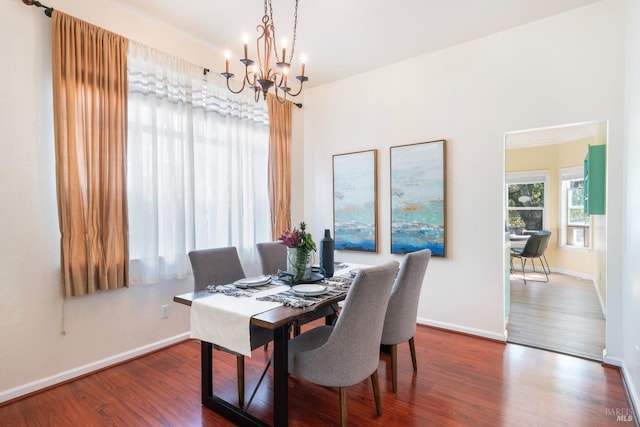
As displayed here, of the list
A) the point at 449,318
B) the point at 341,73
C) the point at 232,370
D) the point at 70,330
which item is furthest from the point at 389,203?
the point at 70,330

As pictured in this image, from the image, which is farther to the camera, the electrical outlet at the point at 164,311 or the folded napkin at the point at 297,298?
the electrical outlet at the point at 164,311

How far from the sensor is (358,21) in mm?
2998

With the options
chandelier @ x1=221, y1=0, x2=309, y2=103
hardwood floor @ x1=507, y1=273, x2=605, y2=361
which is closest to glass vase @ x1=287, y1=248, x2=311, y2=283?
chandelier @ x1=221, y1=0, x2=309, y2=103

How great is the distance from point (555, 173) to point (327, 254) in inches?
245

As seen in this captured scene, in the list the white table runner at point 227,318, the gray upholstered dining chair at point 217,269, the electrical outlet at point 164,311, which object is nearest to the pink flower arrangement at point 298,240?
the white table runner at point 227,318

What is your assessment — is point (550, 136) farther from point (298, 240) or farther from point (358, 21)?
point (298, 240)

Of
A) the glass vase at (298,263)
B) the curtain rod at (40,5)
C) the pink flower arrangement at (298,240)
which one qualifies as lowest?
the glass vase at (298,263)

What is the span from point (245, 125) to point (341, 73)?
4.63ft

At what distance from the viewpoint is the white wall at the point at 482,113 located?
2.71 m

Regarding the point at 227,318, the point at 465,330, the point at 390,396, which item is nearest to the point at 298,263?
the point at 227,318

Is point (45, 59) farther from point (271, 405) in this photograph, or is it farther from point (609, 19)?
point (609, 19)

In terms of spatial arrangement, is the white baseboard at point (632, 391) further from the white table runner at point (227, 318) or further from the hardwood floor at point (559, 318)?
the white table runner at point (227, 318)

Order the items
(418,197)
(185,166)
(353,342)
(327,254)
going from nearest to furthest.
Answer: (353,342) < (327,254) < (185,166) < (418,197)

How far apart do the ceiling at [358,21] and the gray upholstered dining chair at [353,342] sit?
234cm
